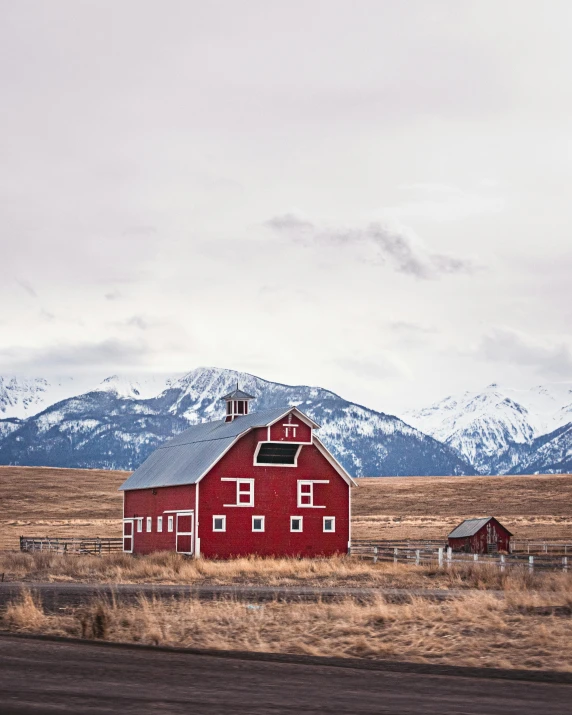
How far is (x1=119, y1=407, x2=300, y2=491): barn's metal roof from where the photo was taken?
172 feet

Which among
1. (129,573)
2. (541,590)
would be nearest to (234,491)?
(129,573)

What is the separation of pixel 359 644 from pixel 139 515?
4383 cm

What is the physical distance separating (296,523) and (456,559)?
9.49 metres

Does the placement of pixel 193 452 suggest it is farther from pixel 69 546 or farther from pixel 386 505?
pixel 386 505

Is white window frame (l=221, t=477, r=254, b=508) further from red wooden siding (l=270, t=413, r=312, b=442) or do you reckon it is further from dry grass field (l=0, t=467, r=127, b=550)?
dry grass field (l=0, t=467, r=127, b=550)

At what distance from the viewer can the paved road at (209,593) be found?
26766mm

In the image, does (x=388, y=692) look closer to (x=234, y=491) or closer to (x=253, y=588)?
(x=253, y=588)

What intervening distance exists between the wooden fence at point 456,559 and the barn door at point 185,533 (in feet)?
27.7

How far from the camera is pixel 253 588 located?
3244 cm

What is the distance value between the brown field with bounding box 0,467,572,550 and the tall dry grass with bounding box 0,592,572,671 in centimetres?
4928

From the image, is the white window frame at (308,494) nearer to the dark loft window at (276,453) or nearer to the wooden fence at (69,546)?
the dark loft window at (276,453)

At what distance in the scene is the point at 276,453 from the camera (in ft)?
174

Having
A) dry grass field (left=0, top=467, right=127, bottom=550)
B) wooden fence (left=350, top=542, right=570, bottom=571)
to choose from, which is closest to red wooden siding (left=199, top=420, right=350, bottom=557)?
wooden fence (left=350, top=542, right=570, bottom=571)

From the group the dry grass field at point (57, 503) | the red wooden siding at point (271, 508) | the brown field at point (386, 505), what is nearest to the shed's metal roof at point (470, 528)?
the red wooden siding at point (271, 508)
